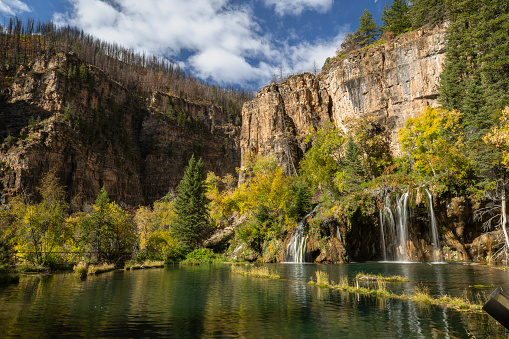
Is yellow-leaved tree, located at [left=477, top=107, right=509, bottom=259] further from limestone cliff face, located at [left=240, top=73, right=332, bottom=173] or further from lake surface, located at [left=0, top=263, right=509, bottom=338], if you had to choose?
limestone cliff face, located at [left=240, top=73, right=332, bottom=173]

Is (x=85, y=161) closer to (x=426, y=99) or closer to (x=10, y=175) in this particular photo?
(x=10, y=175)

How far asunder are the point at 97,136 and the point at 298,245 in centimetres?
7372

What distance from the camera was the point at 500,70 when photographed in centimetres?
2945

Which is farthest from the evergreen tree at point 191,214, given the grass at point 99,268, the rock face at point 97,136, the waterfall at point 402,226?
the rock face at point 97,136

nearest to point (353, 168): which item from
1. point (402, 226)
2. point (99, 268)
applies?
point (402, 226)

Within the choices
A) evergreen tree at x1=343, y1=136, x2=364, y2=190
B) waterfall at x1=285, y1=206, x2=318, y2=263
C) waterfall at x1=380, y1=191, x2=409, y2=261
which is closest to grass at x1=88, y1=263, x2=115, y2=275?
waterfall at x1=285, y1=206, x2=318, y2=263

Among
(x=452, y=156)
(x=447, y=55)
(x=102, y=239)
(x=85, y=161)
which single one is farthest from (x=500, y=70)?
(x=85, y=161)

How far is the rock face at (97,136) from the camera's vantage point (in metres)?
70.1

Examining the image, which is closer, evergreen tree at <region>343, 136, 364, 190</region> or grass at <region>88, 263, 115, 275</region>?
grass at <region>88, 263, 115, 275</region>

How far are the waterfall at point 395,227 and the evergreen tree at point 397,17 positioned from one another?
144ft

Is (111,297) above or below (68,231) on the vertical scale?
below

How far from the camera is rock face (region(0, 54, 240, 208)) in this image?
70.1 meters

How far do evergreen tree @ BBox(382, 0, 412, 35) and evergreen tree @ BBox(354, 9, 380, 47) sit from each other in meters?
2.30

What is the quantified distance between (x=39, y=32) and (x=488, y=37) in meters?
159
